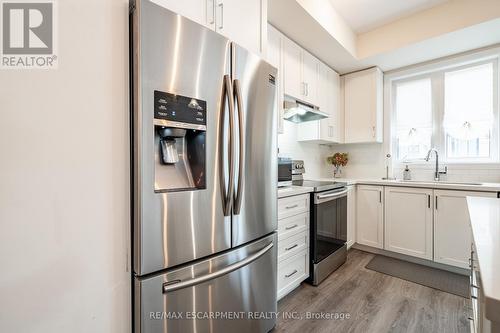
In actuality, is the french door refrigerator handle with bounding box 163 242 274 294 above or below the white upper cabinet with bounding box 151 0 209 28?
below

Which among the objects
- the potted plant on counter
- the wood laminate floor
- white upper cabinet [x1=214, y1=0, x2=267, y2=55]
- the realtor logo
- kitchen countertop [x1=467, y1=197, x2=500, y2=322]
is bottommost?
the wood laminate floor

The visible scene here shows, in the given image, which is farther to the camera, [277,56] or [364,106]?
[364,106]

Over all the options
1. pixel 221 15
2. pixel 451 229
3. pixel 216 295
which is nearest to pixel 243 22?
pixel 221 15

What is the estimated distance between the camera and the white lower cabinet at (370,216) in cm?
288

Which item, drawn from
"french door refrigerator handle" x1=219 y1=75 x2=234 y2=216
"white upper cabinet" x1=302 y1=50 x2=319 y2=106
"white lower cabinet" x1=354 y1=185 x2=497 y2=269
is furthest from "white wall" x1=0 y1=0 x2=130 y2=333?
"white lower cabinet" x1=354 y1=185 x2=497 y2=269

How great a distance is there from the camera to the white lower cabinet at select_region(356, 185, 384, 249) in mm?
2885

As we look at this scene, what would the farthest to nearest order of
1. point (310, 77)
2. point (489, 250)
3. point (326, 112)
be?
1. point (326, 112)
2. point (310, 77)
3. point (489, 250)

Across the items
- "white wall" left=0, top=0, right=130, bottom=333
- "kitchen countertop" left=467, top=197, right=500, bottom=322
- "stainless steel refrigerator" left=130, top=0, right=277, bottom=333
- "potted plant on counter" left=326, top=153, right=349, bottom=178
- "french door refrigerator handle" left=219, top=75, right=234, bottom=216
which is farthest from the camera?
"potted plant on counter" left=326, top=153, right=349, bottom=178

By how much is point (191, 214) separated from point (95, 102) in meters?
0.57

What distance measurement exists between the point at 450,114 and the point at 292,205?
2.63m

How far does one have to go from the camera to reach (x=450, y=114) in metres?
2.94

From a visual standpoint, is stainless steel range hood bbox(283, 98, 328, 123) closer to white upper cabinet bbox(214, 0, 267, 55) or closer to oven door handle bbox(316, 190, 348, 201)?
white upper cabinet bbox(214, 0, 267, 55)

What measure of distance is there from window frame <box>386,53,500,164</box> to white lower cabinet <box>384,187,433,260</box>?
2.46 feet

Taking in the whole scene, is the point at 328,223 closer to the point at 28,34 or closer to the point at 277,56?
the point at 277,56
